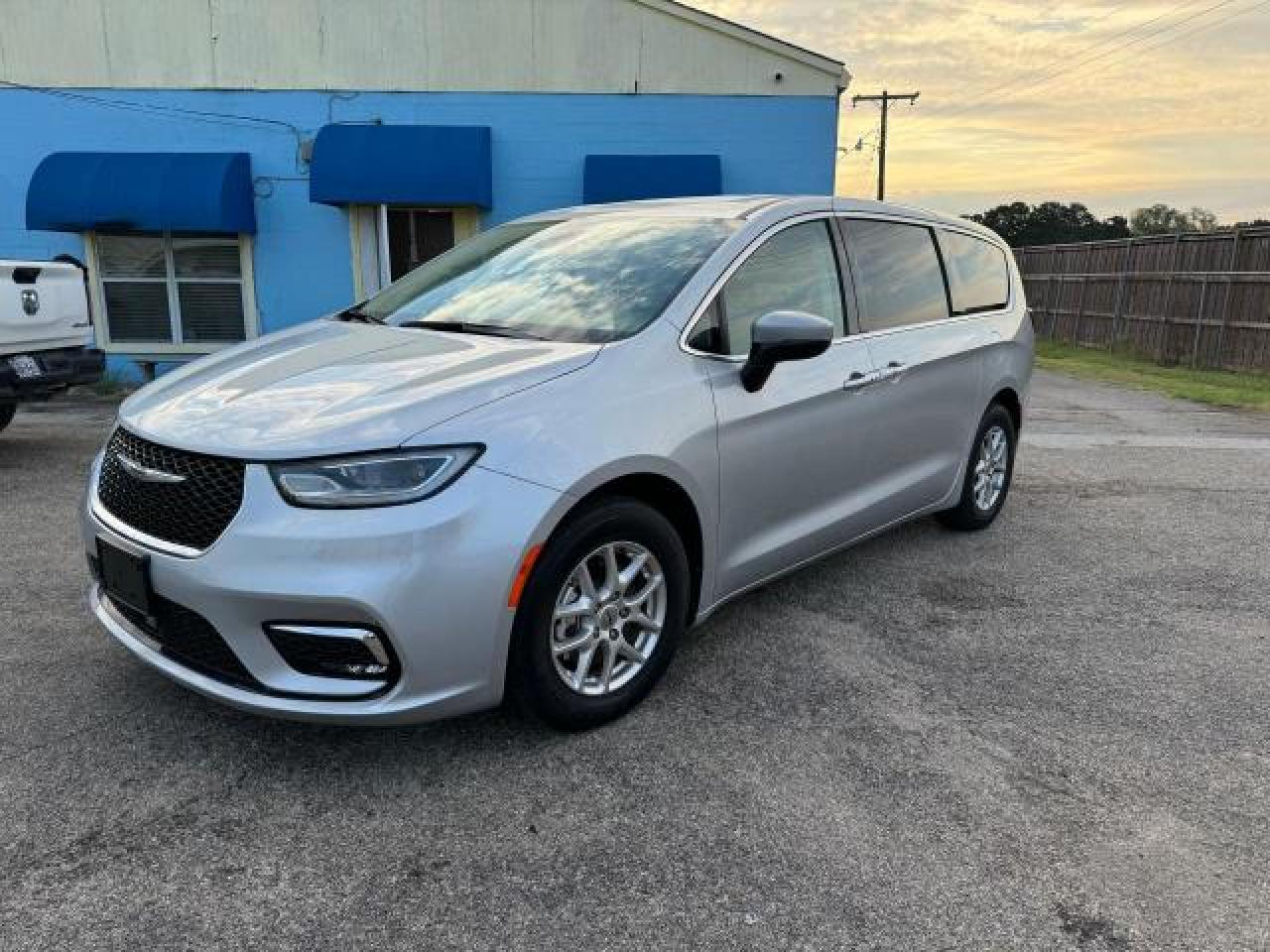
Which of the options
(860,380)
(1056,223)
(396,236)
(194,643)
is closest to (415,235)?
(396,236)

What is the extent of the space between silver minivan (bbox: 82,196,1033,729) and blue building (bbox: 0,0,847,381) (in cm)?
845

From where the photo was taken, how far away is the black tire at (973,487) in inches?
203

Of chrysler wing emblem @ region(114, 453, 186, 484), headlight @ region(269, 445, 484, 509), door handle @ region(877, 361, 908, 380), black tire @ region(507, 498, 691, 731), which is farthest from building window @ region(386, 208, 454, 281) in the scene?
headlight @ region(269, 445, 484, 509)

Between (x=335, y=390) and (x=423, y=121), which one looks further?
(x=423, y=121)

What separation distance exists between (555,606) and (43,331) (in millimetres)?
5710

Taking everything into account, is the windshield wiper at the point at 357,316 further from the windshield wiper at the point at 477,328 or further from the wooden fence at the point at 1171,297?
the wooden fence at the point at 1171,297

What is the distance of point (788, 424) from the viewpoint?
Result: 356 centimetres

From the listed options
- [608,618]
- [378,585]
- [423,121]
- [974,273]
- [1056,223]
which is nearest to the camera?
[378,585]

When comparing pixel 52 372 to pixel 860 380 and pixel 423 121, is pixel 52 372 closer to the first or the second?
pixel 860 380

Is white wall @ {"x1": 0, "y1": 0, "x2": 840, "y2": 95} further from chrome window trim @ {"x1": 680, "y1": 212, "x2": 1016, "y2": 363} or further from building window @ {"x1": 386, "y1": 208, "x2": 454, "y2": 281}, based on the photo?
chrome window trim @ {"x1": 680, "y1": 212, "x2": 1016, "y2": 363}

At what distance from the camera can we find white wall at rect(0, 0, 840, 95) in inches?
478

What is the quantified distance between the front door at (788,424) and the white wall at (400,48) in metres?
9.36

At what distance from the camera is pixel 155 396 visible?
10.5 ft

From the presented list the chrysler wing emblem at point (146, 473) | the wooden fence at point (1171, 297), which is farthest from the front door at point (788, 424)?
the wooden fence at point (1171, 297)
